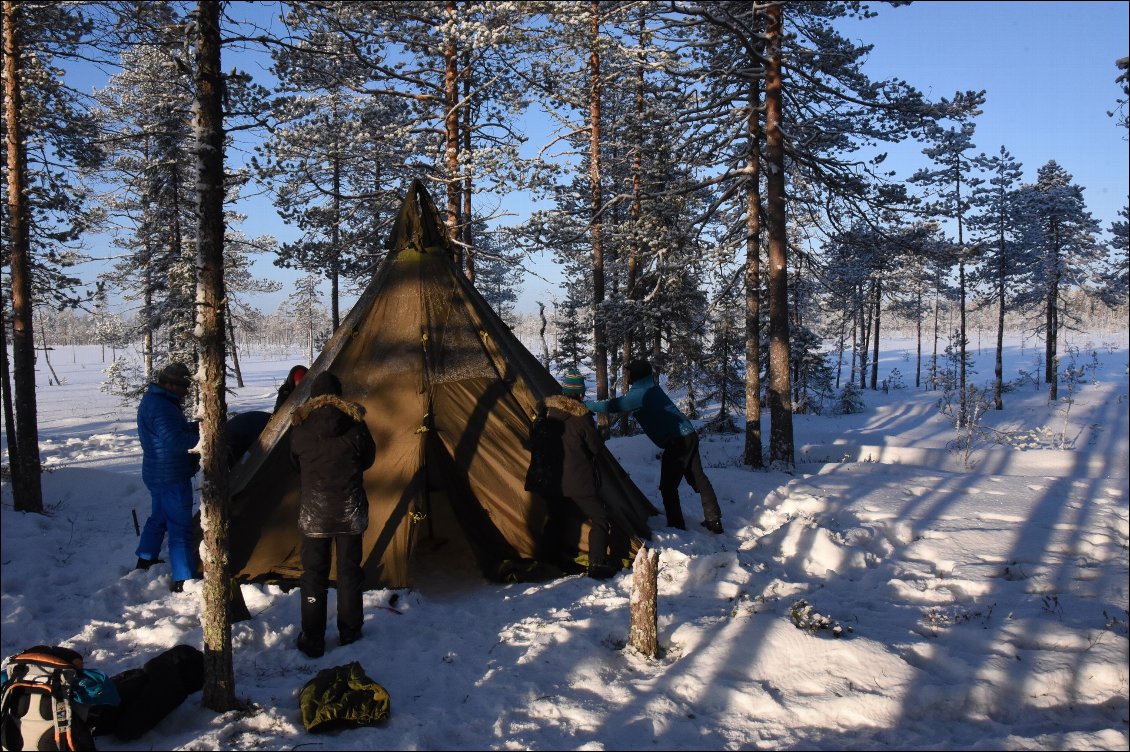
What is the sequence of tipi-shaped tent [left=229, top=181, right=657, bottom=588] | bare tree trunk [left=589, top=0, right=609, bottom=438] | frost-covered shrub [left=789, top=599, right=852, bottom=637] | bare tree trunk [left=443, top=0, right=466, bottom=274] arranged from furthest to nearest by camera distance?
1. bare tree trunk [left=589, top=0, right=609, bottom=438]
2. bare tree trunk [left=443, top=0, right=466, bottom=274]
3. tipi-shaped tent [left=229, top=181, right=657, bottom=588]
4. frost-covered shrub [left=789, top=599, right=852, bottom=637]

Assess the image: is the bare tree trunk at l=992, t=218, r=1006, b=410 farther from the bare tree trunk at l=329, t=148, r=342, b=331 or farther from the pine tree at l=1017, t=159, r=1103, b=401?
the bare tree trunk at l=329, t=148, r=342, b=331

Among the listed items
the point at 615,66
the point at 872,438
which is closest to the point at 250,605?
the point at 615,66

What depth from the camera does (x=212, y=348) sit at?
3.82 m

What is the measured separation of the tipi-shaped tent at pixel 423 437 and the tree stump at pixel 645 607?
200 cm

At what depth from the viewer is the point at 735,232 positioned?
41.7ft

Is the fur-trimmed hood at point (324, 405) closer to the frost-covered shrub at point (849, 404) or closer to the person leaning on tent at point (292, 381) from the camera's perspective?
the person leaning on tent at point (292, 381)

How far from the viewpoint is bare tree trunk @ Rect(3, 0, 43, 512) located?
9398mm

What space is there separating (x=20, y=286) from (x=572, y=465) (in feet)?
30.7

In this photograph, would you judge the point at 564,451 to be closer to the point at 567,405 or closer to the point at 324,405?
the point at 567,405

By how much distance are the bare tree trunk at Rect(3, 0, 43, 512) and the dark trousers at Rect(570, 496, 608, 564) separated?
883cm

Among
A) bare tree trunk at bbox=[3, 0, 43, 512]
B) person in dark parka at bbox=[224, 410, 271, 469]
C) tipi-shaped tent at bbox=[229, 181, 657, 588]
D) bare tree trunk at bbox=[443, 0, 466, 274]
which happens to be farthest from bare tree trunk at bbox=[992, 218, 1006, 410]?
bare tree trunk at bbox=[3, 0, 43, 512]

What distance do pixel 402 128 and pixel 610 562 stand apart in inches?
350

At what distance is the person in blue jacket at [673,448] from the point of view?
780 centimetres

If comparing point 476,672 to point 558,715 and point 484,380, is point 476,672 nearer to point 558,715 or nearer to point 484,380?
point 558,715
